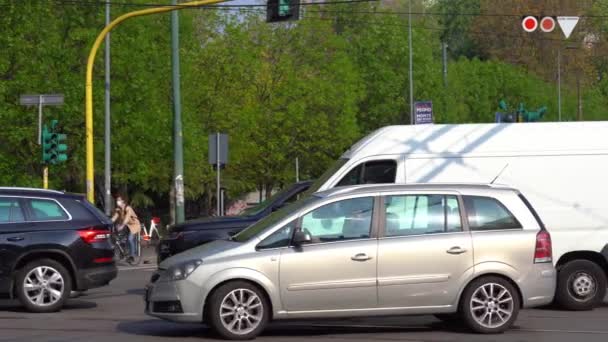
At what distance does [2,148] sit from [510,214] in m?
27.0

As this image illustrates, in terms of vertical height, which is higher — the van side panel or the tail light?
the van side panel

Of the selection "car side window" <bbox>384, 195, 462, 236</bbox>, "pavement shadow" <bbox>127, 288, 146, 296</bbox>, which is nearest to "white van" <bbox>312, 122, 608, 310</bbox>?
"car side window" <bbox>384, 195, 462, 236</bbox>

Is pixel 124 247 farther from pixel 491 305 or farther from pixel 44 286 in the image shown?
pixel 491 305

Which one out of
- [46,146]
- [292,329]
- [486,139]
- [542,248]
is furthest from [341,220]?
[46,146]

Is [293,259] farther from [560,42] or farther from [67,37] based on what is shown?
[560,42]

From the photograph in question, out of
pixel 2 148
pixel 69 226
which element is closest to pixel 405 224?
pixel 69 226

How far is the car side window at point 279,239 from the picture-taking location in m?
12.8

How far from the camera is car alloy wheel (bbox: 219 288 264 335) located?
12.6 meters

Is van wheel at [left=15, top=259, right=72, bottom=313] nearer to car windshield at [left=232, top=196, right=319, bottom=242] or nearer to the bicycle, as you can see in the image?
car windshield at [left=232, top=196, right=319, bottom=242]

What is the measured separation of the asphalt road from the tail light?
922mm

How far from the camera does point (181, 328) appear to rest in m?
14.0

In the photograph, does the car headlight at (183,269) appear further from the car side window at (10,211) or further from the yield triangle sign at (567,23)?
the yield triangle sign at (567,23)

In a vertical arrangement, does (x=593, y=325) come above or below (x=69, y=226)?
below

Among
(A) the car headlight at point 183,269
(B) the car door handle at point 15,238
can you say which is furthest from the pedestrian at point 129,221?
(A) the car headlight at point 183,269
